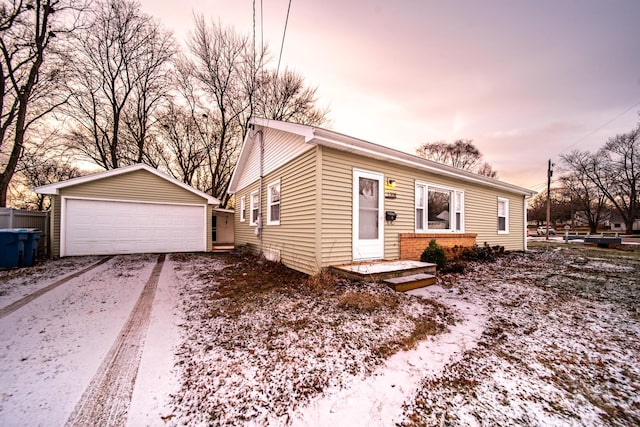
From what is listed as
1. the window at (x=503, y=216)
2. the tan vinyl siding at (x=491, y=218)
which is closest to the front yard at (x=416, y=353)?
the tan vinyl siding at (x=491, y=218)

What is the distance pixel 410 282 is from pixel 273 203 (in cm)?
474

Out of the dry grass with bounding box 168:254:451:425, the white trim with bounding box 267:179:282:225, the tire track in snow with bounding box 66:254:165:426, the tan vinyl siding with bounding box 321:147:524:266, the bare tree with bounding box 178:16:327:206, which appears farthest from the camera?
the bare tree with bounding box 178:16:327:206

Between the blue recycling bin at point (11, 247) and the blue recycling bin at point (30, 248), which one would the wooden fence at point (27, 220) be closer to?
the blue recycling bin at point (30, 248)

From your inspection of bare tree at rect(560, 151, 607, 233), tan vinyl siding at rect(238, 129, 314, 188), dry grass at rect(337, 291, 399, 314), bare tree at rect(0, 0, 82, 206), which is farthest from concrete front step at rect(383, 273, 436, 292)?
bare tree at rect(560, 151, 607, 233)

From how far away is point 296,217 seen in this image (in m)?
6.04

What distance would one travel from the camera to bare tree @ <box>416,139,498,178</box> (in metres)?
26.4

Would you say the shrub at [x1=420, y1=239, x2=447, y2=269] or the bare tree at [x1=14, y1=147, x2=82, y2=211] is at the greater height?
the bare tree at [x1=14, y1=147, x2=82, y2=211]

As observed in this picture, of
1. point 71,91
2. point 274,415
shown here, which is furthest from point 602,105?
point 71,91

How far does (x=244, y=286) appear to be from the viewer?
16.3 ft

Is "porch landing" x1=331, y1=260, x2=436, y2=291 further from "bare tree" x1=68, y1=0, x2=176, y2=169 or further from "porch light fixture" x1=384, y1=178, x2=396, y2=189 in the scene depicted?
"bare tree" x1=68, y1=0, x2=176, y2=169

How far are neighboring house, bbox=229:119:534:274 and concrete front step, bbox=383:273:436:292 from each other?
3.93 feet

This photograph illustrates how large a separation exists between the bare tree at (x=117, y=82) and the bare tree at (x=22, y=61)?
3.81 feet

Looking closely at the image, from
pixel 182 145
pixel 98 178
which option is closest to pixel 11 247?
pixel 98 178

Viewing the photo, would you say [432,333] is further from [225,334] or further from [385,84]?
[385,84]
